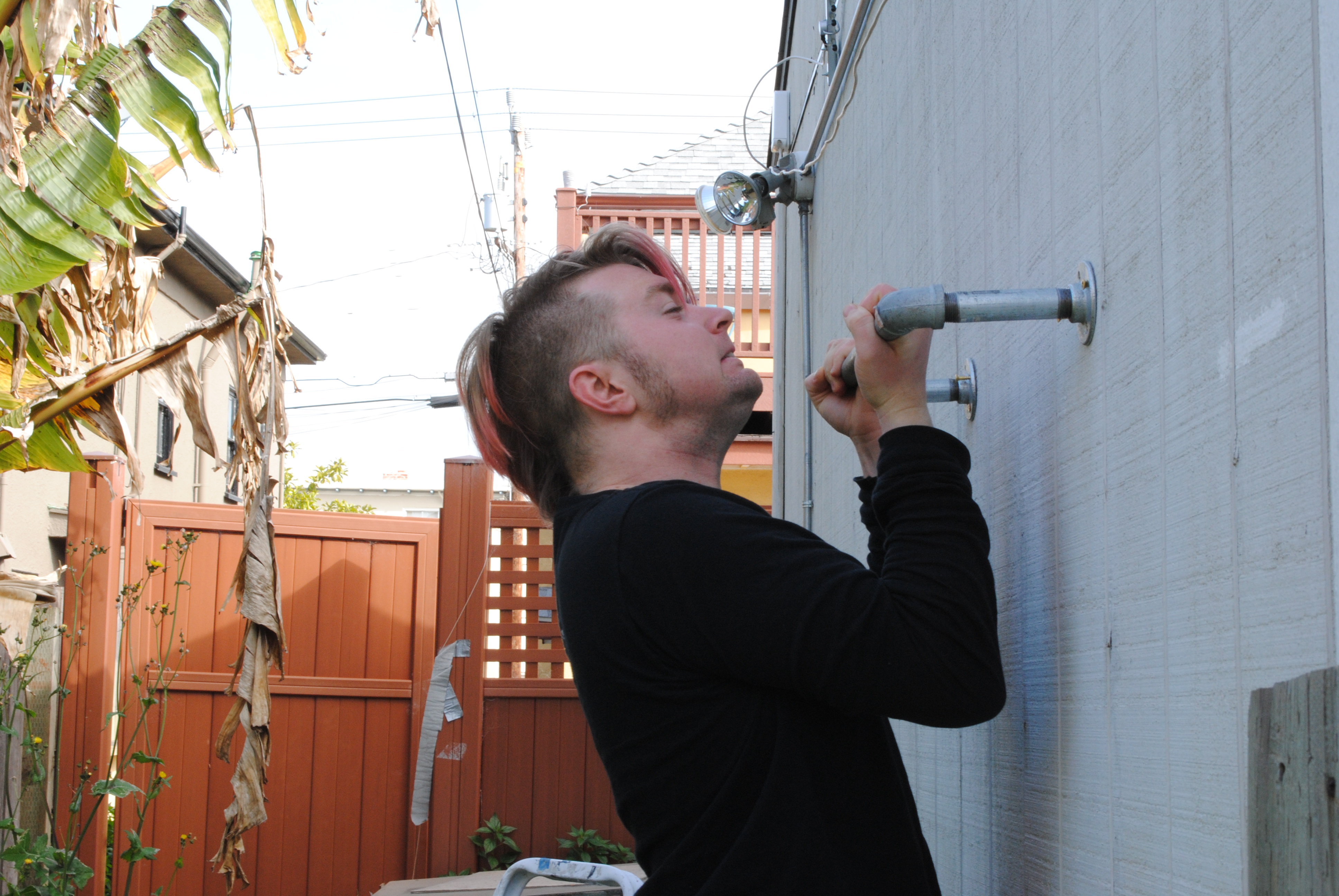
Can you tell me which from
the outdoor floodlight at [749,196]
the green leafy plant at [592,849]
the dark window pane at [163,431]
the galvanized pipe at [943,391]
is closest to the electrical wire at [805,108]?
the outdoor floodlight at [749,196]

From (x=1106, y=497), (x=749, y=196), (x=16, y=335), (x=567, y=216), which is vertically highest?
(x=567, y=216)

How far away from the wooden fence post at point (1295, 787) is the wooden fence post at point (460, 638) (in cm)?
557

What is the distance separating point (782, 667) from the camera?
1171 millimetres

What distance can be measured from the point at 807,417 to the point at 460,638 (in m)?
3.10

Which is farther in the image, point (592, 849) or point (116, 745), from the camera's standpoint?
point (592, 849)

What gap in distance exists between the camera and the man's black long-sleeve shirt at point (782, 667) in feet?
3.74

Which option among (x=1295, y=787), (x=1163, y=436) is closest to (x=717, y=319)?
(x=1163, y=436)

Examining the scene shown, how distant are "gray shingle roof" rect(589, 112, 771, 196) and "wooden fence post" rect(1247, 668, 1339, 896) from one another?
11.6 metres

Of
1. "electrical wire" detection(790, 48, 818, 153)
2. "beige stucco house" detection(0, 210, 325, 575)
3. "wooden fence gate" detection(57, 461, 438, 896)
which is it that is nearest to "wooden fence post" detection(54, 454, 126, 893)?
"wooden fence gate" detection(57, 461, 438, 896)

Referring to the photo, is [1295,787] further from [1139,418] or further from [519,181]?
[519,181]

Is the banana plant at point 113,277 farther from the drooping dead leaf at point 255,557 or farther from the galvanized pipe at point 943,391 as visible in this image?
the galvanized pipe at point 943,391

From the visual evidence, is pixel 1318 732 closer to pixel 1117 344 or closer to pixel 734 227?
pixel 1117 344

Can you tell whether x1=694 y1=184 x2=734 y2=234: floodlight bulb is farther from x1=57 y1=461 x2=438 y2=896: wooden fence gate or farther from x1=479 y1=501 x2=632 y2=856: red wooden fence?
x1=57 y1=461 x2=438 y2=896: wooden fence gate

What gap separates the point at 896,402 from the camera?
1.32 metres
